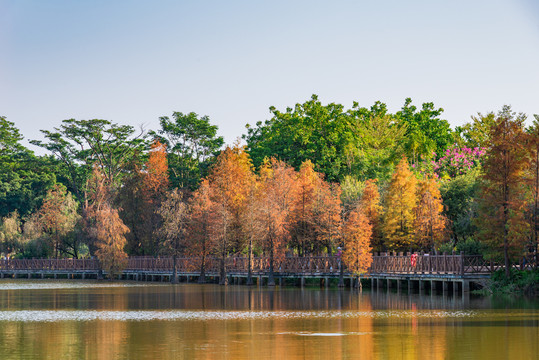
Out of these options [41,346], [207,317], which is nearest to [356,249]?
[207,317]

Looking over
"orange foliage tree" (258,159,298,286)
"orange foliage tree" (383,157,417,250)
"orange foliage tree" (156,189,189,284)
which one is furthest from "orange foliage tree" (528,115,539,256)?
"orange foliage tree" (156,189,189,284)

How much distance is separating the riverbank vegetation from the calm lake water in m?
8.49

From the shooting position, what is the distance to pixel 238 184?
7131 centimetres

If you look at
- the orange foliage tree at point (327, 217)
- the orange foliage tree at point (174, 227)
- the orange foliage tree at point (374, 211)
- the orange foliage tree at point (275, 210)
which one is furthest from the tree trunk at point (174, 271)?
the orange foliage tree at point (374, 211)

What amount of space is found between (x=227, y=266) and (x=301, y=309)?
2959cm

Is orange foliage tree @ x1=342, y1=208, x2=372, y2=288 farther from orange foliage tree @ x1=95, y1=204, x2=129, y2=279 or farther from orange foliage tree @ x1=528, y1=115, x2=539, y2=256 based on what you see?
orange foliage tree @ x1=95, y1=204, x2=129, y2=279

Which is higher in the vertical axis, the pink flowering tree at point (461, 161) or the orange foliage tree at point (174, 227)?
the pink flowering tree at point (461, 161)

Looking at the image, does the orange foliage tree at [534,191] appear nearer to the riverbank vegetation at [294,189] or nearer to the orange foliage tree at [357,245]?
the riverbank vegetation at [294,189]

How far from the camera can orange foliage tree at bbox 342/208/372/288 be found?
5850 centimetres

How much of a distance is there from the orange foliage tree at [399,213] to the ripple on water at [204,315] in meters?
22.2

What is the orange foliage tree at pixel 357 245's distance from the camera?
58500mm

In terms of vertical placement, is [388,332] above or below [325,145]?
below

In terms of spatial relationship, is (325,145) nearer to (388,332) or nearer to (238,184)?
(238,184)

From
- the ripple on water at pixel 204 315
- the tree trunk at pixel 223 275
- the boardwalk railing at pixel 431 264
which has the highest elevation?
the boardwalk railing at pixel 431 264
